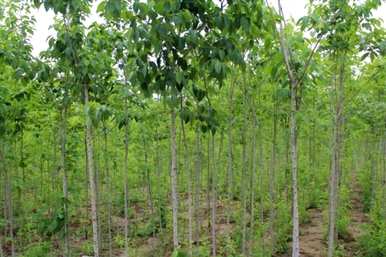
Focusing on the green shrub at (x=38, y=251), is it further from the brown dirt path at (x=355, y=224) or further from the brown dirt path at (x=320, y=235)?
the brown dirt path at (x=355, y=224)

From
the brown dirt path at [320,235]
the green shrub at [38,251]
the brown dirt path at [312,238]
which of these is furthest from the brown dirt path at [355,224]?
the green shrub at [38,251]

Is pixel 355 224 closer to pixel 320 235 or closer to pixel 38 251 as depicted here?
pixel 320 235

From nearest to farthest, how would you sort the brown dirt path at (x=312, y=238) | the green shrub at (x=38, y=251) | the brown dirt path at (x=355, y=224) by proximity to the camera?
the green shrub at (x=38, y=251), the brown dirt path at (x=312, y=238), the brown dirt path at (x=355, y=224)

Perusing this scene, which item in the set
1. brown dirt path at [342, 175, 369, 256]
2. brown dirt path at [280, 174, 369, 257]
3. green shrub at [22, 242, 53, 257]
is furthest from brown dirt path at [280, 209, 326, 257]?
green shrub at [22, 242, 53, 257]

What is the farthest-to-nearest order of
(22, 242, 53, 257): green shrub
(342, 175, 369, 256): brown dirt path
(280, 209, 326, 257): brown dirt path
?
(342, 175, 369, 256): brown dirt path, (280, 209, 326, 257): brown dirt path, (22, 242, 53, 257): green shrub

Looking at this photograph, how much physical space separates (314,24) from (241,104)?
155 inches

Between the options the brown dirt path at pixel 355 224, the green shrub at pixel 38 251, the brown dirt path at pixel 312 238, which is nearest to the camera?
the green shrub at pixel 38 251

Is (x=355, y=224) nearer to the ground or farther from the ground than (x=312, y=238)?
farther from the ground

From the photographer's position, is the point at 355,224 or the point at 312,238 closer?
the point at 312,238

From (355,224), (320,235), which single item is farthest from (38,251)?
(355,224)

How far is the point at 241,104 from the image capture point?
7.88 m

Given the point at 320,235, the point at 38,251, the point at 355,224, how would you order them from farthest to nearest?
1. the point at 355,224
2. the point at 320,235
3. the point at 38,251

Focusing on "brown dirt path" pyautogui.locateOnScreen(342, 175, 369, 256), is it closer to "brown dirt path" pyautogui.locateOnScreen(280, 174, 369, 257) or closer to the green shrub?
"brown dirt path" pyautogui.locateOnScreen(280, 174, 369, 257)

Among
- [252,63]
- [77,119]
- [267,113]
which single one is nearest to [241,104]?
[267,113]
